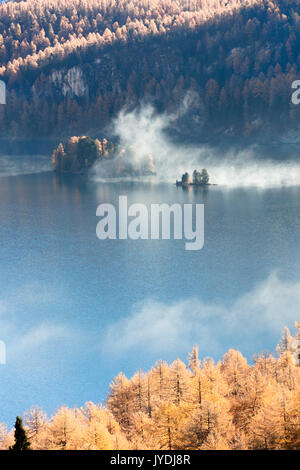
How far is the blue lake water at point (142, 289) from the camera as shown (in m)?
48.6

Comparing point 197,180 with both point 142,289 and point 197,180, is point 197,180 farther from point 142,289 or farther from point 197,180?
point 142,289

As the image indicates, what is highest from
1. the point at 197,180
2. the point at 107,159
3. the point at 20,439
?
the point at 107,159

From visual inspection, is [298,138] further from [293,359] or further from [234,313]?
[293,359]

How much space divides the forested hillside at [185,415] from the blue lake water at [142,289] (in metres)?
8.35

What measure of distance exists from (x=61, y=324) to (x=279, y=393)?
25.9 m

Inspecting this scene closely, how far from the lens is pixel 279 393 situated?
30969 mm

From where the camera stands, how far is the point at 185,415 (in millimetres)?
31484

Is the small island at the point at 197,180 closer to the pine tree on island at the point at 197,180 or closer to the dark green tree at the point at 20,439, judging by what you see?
the pine tree on island at the point at 197,180

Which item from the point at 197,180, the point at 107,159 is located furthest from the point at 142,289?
the point at 107,159

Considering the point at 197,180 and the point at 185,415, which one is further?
the point at 197,180

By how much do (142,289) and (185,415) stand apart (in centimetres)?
2836

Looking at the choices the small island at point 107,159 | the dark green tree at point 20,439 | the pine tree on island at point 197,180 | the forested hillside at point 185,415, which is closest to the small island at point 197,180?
the pine tree on island at point 197,180

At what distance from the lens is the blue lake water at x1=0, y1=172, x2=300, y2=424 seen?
159 feet

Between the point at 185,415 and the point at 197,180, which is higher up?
the point at 197,180
